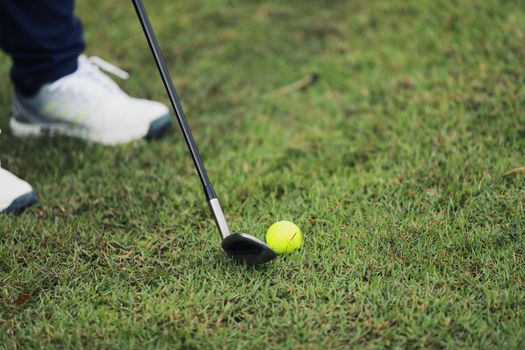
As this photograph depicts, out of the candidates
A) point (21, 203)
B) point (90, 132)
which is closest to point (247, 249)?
point (21, 203)

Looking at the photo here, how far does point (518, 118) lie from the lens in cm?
280

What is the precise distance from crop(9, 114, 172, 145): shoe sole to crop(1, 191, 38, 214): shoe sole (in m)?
0.60

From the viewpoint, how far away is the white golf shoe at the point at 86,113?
2.98 meters

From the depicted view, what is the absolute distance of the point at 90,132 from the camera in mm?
3033

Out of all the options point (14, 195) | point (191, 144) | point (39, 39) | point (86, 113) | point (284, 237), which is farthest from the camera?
point (86, 113)

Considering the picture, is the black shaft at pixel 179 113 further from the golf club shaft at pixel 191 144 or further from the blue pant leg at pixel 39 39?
the blue pant leg at pixel 39 39

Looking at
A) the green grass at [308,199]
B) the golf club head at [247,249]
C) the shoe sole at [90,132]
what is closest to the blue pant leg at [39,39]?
the shoe sole at [90,132]

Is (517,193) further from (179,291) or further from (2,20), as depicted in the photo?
(2,20)

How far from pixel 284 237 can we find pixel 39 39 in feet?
5.38

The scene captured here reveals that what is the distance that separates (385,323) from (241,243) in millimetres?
550

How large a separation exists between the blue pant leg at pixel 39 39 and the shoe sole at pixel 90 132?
200 mm

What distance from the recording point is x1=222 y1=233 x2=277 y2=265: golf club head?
195 cm

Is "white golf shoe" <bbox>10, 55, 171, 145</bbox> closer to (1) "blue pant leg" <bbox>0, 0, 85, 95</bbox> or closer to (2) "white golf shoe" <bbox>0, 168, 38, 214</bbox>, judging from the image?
(1) "blue pant leg" <bbox>0, 0, 85, 95</bbox>

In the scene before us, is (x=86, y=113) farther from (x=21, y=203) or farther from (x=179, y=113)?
(x=179, y=113)
